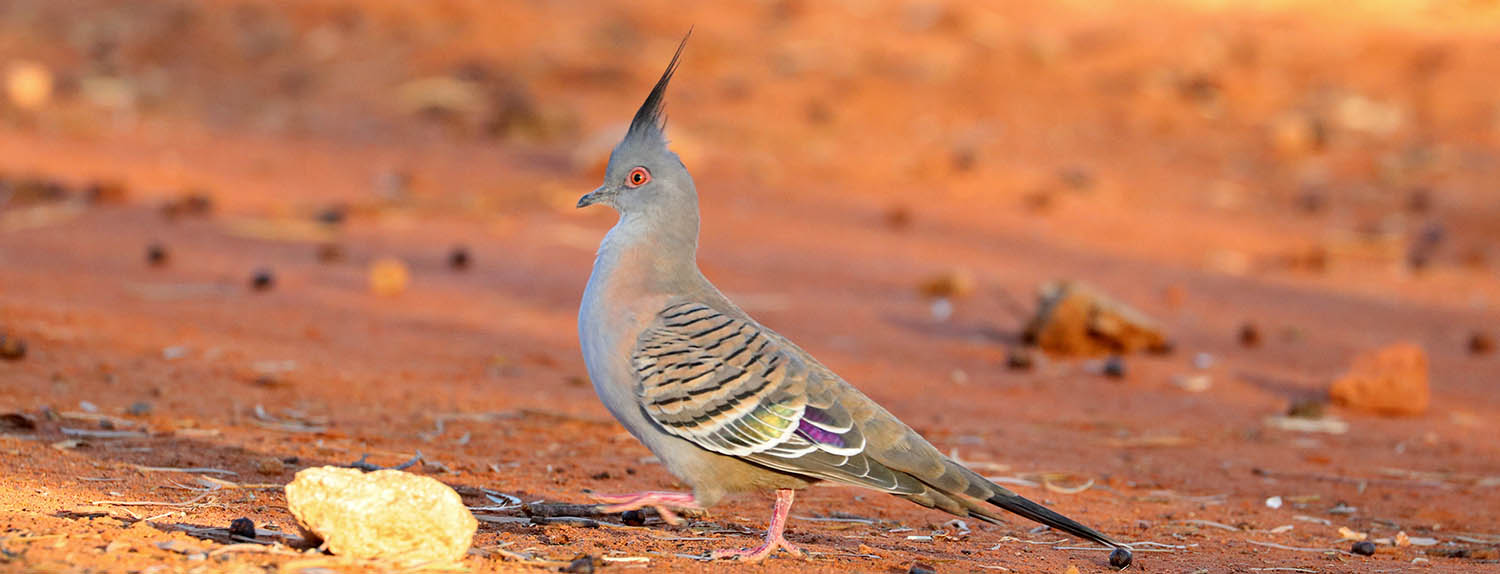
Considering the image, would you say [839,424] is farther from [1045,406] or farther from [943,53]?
[943,53]

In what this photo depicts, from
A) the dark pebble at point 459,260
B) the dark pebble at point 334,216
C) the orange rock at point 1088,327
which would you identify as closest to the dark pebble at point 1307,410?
the orange rock at point 1088,327

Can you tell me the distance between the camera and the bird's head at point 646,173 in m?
5.15

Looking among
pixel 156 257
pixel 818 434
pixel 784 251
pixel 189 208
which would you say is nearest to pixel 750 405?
pixel 818 434

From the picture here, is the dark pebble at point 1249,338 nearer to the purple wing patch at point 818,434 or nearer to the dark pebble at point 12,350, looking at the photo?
the purple wing patch at point 818,434

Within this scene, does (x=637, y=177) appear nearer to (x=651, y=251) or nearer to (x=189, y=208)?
(x=651, y=251)

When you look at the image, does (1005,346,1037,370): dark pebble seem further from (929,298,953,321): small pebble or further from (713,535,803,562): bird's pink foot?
(713,535,803,562): bird's pink foot

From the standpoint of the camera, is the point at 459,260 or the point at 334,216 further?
the point at 334,216

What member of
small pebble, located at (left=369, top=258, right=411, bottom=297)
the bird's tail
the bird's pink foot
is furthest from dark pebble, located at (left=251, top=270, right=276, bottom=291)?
the bird's tail

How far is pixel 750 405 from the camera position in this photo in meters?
4.71

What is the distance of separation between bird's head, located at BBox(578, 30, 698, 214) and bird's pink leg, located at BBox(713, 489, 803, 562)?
1115 mm

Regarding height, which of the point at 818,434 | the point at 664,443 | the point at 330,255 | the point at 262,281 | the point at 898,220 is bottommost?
the point at 664,443

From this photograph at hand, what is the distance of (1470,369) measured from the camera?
9.22m

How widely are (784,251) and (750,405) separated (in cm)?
732

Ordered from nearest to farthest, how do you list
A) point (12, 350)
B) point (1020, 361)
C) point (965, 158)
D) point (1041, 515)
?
point (1041, 515), point (12, 350), point (1020, 361), point (965, 158)
